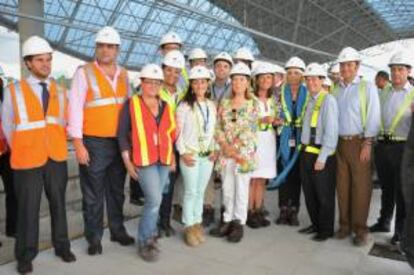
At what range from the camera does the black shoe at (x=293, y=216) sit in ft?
17.4

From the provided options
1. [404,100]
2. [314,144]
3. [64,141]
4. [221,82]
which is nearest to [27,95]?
[64,141]

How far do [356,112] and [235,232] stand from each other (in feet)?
5.71

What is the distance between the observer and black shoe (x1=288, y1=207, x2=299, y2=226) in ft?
17.4

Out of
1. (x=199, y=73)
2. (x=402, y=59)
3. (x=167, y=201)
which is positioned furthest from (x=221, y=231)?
(x=402, y=59)

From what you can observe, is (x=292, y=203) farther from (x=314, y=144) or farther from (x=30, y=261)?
(x=30, y=261)

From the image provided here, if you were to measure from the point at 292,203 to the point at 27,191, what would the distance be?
119 inches

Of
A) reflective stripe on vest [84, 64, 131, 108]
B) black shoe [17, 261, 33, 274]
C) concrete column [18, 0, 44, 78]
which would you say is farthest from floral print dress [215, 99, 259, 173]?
concrete column [18, 0, 44, 78]

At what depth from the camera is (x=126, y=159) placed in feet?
13.1

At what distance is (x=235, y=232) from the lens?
4.68m

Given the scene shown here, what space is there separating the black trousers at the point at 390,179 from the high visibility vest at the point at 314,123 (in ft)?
2.31

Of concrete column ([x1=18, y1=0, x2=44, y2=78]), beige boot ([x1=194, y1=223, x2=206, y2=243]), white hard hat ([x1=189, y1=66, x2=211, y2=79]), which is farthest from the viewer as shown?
concrete column ([x1=18, y1=0, x2=44, y2=78])

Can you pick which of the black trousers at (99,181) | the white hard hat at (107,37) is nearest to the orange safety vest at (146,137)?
the black trousers at (99,181)

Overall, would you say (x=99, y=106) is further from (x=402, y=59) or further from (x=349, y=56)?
(x=402, y=59)

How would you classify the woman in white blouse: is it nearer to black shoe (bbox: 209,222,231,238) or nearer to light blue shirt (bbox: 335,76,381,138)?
black shoe (bbox: 209,222,231,238)
